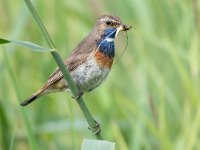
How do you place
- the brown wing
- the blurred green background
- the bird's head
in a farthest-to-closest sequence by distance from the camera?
the blurred green background, the brown wing, the bird's head

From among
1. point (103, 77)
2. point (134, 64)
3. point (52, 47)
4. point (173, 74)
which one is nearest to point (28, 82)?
point (134, 64)

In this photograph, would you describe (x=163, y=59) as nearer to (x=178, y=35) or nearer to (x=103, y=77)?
(x=178, y=35)

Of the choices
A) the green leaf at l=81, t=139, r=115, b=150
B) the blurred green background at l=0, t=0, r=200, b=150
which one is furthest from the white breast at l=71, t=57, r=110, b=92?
the green leaf at l=81, t=139, r=115, b=150

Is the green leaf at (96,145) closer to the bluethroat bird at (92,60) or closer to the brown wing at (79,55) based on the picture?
the bluethroat bird at (92,60)

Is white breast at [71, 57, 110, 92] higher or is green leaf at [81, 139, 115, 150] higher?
white breast at [71, 57, 110, 92]

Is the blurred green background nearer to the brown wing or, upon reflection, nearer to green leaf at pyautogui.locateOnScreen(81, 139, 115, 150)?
the brown wing

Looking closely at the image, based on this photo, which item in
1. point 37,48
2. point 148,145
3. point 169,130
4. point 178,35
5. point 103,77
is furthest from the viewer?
point 178,35
